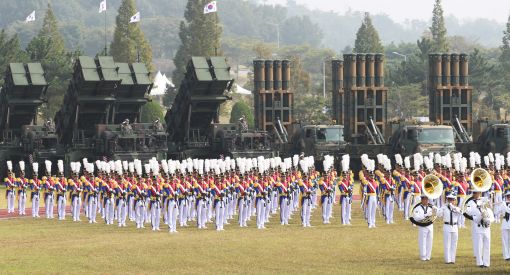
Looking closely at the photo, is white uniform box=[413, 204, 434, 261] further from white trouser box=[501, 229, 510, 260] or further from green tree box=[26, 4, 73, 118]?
green tree box=[26, 4, 73, 118]

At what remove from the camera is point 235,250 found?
25.8 metres

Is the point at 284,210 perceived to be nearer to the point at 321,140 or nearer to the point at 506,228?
the point at 506,228

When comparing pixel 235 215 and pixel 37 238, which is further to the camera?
pixel 235 215

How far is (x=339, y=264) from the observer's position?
22.9m

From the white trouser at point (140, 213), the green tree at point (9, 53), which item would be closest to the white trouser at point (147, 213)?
the white trouser at point (140, 213)

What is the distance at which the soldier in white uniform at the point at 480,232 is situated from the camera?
870 inches

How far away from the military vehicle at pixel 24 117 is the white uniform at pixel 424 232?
106 feet

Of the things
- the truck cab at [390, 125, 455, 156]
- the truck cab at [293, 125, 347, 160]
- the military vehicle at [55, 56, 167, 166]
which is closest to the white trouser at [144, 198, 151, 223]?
the military vehicle at [55, 56, 167, 166]

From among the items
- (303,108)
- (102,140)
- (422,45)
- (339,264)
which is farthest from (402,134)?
(422,45)

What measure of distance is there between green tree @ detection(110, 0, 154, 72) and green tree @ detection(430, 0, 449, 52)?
2717 centimetres

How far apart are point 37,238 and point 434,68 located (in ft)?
108

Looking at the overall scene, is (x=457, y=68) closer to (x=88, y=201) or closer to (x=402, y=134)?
(x=402, y=134)

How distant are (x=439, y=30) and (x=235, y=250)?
283 feet

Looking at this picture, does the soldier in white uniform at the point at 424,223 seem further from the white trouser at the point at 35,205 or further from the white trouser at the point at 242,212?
the white trouser at the point at 35,205
